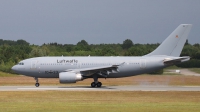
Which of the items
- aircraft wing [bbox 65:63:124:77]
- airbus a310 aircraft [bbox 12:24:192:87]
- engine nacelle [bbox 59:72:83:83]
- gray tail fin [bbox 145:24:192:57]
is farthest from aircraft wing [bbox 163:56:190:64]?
engine nacelle [bbox 59:72:83:83]

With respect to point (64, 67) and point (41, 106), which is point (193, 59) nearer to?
point (64, 67)

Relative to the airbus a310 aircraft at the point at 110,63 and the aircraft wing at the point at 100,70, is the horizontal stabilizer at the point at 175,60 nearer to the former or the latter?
the airbus a310 aircraft at the point at 110,63

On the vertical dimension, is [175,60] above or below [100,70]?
above

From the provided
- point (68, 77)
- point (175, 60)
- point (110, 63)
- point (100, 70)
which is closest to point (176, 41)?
point (175, 60)

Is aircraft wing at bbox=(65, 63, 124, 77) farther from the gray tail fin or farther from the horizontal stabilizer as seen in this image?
the gray tail fin

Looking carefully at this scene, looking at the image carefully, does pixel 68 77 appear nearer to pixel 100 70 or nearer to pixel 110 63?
pixel 100 70

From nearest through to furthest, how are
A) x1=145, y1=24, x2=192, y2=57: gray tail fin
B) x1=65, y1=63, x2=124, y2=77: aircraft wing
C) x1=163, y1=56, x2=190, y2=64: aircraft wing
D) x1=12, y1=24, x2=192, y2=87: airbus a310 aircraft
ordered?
x1=65, y1=63, x2=124, y2=77: aircraft wing
x1=163, y1=56, x2=190, y2=64: aircraft wing
x1=12, y1=24, x2=192, y2=87: airbus a310 aircraft
x1=145, y1=24, x2=192, y2=57: gray tail fin

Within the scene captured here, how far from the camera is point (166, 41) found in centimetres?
5081

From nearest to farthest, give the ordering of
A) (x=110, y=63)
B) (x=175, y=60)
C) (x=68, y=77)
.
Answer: (x=68, y=77), (x=175, y=60), (x=110, y=63)

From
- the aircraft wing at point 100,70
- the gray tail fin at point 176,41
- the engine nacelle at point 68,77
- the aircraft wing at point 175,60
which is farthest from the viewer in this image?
the gray tail fin at point 176,41

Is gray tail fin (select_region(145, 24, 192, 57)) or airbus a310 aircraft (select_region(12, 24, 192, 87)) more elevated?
gray tail fin (select_region(145, 24, 192, 57))

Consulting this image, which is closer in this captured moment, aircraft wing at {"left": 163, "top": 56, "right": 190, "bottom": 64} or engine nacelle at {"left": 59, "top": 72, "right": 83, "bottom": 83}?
engine nacelle at {"left": 59, "top": 72, "right": 83, "bottom": 83}

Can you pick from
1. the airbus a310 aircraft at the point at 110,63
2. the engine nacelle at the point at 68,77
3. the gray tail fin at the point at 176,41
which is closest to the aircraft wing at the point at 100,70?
the airbus a310 aircraft at the point at 110,63

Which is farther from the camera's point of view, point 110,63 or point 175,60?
point 110,63
